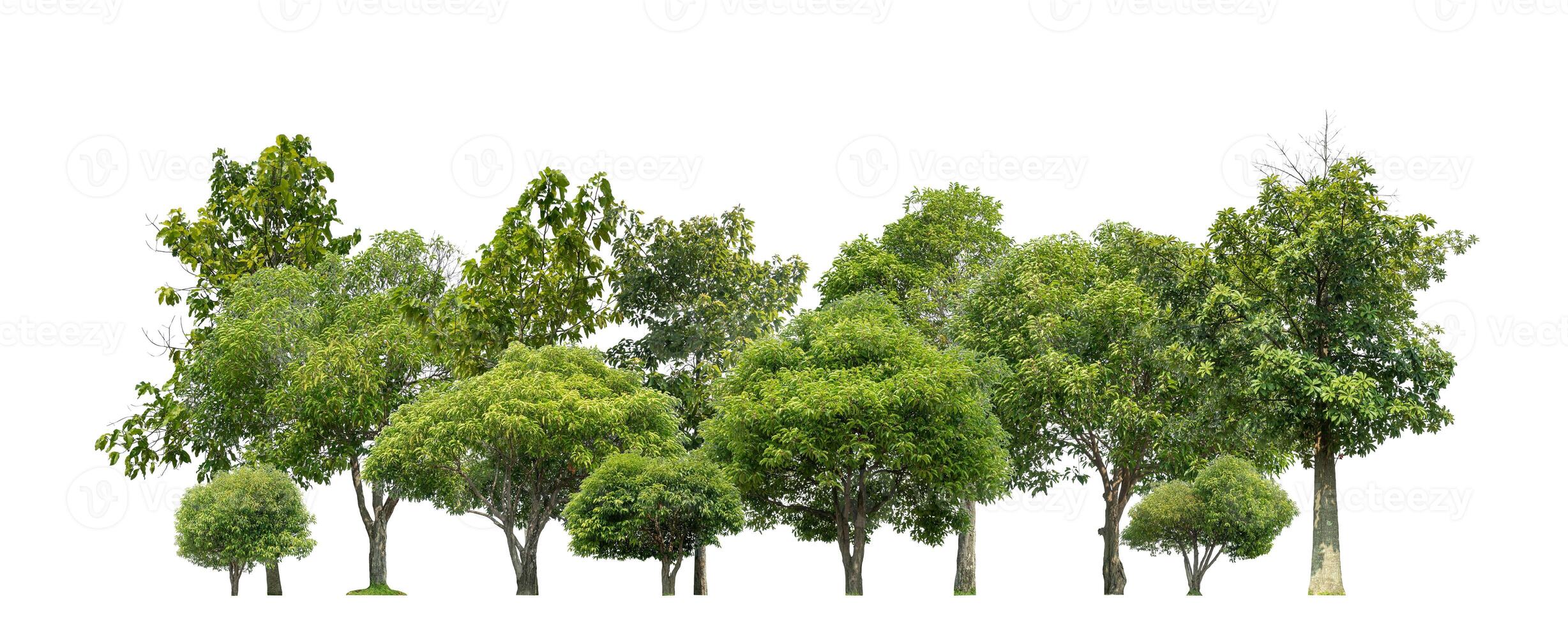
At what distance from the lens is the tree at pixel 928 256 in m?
36.9

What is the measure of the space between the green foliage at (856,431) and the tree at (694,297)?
487cm

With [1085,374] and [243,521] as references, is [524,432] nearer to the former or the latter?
[243,521]

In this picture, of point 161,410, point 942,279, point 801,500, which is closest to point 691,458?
point 801,500

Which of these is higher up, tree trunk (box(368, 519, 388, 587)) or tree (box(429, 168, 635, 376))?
tree (box(429, 168, 635, 376))

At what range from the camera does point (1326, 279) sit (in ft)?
82.6

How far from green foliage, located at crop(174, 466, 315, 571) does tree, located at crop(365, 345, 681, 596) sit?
4.29 metres

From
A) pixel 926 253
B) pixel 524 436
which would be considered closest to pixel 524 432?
pixel 524 436

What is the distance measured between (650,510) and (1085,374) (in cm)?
1151

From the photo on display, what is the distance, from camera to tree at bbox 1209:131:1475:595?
24547 millimetres

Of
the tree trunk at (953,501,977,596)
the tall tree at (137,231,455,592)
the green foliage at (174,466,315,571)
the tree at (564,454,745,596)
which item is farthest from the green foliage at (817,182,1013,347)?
the green foliage at (174,466,315,571)

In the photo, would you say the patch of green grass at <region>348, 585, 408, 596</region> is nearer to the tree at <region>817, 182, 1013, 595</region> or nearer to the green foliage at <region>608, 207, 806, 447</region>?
the green foliage at <region>608, 207, 806, 447</region>

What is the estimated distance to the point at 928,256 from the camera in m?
39.4

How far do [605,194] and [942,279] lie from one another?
1050 cm

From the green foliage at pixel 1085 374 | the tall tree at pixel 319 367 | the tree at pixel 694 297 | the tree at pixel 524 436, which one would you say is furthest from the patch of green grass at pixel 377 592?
the green foliage at pixel 1085 374
